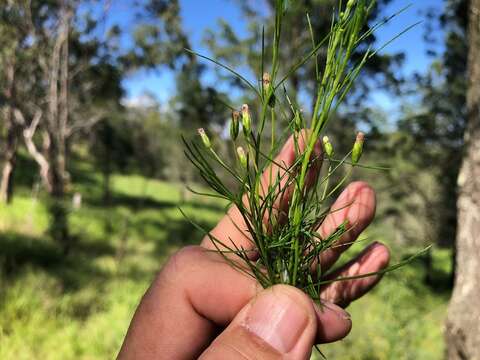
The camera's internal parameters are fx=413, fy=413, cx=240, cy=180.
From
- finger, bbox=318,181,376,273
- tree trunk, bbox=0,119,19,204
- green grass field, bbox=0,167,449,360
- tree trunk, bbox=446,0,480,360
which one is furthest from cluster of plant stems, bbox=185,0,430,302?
tree trunk, bbox=0,119,19,204

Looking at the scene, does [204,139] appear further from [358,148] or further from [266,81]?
[358,148]

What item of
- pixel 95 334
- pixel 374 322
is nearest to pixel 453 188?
pixel 374 322

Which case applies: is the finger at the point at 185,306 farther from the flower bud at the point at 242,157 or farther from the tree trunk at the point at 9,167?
the tree trunk at the point at 9,167

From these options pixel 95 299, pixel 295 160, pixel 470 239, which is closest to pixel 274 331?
pixel 295 160

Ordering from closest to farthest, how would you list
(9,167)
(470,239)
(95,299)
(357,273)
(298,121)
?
(298,121), (357,273), (470,239), (95,299), (9,167)

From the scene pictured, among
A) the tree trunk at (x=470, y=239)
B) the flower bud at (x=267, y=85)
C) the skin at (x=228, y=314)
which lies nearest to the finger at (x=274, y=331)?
the skin at (x=228, y=314)

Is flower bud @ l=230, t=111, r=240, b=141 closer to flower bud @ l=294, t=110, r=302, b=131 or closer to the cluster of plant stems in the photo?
the cluster of plant stems
